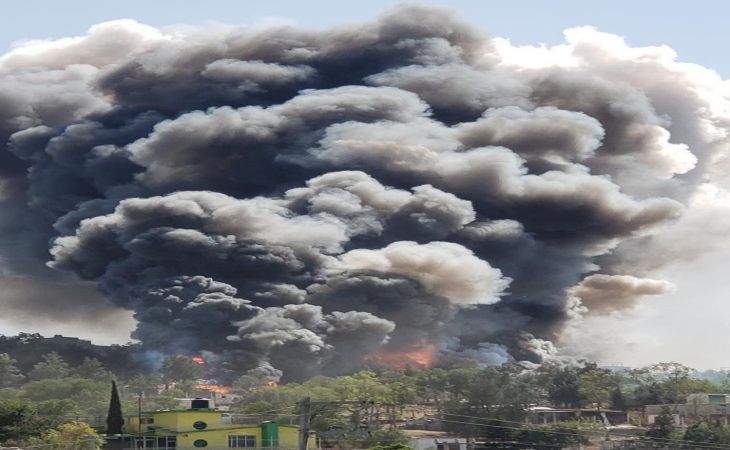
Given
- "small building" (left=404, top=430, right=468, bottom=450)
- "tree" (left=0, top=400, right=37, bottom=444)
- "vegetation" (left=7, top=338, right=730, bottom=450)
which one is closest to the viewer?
"tree" (left=0, top=400, right=37, bottom=444)

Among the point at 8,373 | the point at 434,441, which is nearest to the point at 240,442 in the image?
the point at 434,441

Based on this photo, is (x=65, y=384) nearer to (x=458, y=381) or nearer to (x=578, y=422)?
(x=458, y=381)

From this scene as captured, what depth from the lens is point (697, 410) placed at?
13762 cm

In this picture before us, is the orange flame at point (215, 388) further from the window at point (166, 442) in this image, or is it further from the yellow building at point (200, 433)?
the window at point (166, 442)

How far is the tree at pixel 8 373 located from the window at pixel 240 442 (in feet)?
261

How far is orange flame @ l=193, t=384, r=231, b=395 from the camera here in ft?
509

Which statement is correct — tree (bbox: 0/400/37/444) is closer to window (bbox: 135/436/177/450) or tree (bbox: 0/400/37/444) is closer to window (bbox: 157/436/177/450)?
window (bbox: 135/436/177/450)

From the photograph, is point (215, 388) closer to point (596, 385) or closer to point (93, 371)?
point (93, 371)

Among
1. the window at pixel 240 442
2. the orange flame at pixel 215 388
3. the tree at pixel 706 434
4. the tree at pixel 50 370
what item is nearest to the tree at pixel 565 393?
the tree at pixel 706 434

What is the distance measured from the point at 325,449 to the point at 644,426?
143 ft

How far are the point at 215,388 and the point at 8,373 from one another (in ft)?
85.2

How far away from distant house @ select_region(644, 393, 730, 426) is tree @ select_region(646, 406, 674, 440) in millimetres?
7476

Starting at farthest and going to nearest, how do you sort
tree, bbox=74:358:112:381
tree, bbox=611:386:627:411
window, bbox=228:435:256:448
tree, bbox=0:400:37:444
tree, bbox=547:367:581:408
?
tree, bbox=74:358:112:381, tree, bbox=611:386:627:411, tree, bbox=547:367:581:408, tree, bbox=0:400:37:444, window, bbox=228:435:256:448

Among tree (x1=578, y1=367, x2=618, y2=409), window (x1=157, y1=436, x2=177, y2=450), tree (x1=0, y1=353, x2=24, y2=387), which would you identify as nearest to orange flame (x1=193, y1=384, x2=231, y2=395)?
tree (x1=0, y1=353, x2=24, y2=387)
